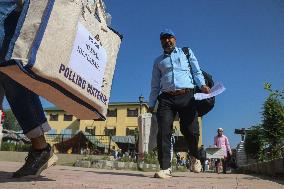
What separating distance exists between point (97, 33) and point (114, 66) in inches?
12.5

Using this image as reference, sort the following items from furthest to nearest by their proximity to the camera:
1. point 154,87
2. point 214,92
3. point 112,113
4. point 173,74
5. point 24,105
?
point 112,113
point 154,87
point 173,74
point 214,92
point 24,105

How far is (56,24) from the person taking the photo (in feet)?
7.43

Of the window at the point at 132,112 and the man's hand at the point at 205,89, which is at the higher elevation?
the window at the point at 132,112

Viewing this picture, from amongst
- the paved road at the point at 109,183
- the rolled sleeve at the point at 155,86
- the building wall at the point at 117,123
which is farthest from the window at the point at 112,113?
the paved road at the point at 109,183

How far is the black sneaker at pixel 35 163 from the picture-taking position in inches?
116

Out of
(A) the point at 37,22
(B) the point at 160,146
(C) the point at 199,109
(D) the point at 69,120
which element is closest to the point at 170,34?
(C) the point at 199,109

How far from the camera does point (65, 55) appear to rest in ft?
7.52

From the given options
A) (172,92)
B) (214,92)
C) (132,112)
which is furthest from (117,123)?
(214,92)

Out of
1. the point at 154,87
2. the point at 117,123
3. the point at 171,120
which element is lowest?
the point at 171,120

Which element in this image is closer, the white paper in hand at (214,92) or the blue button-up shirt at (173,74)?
the white paper in hand at (214,92)

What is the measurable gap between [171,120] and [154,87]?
0.65 meters

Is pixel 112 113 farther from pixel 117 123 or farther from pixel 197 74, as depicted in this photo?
pixel 197 74

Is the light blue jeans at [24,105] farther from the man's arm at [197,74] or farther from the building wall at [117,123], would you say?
the building wall at [117,123]

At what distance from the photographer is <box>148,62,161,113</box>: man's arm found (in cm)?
537
